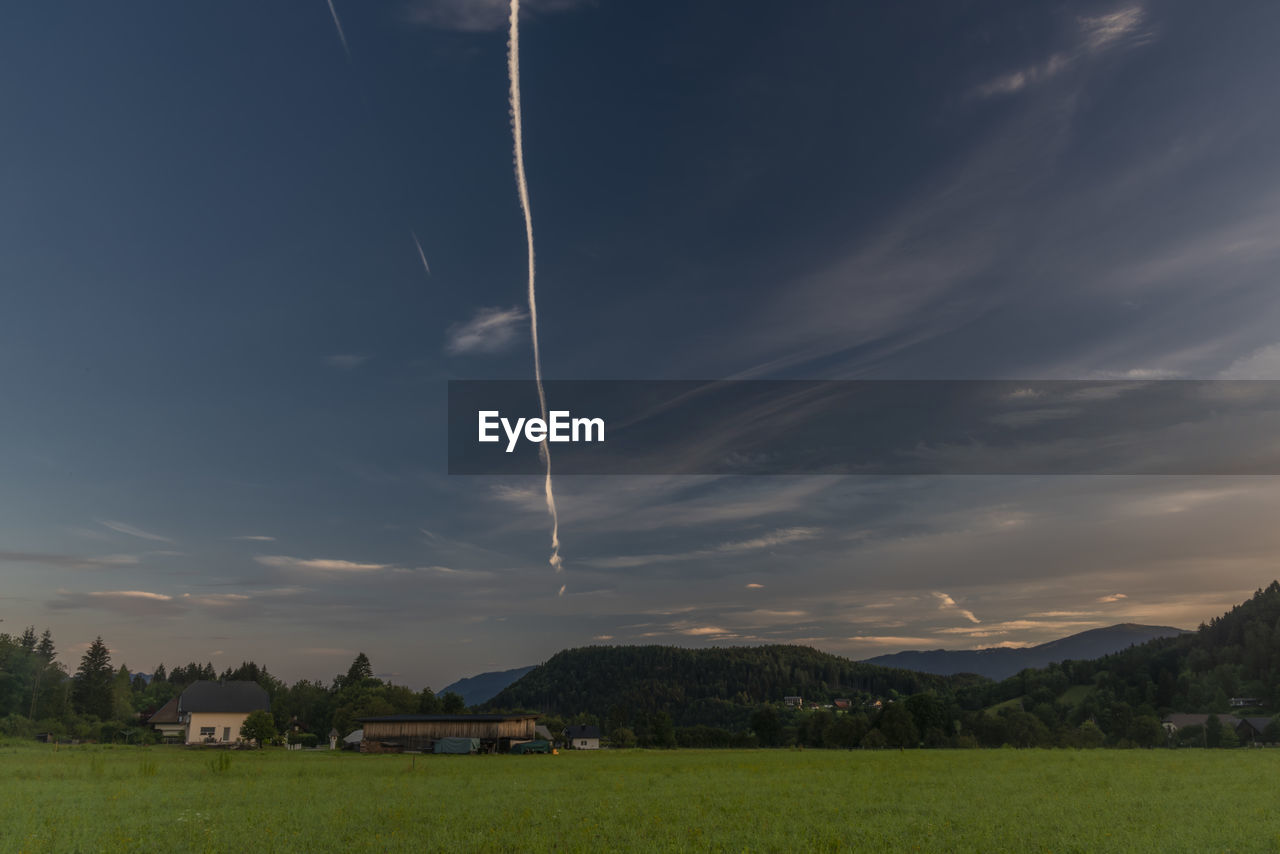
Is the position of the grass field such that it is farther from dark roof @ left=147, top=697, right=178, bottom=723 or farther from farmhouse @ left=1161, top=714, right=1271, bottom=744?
farmhouse @ left=1161, top=714, right=1271, bottom=744

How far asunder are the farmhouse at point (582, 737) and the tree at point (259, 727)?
61501 millimetres

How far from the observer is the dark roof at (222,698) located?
114 m

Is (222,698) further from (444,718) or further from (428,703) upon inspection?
(444,718)

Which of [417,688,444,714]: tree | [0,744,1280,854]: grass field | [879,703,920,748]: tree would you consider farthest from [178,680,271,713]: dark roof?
[879,703,920,748]: tree

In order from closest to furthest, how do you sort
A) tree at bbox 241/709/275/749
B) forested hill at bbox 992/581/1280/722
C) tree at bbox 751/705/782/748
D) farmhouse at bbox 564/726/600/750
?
tree at bbox 241/709/275/749, tree at bbox 751/705/782/748, farmhouse at bbox 564/726/600/750, forested hill at bbox 992/581/1280/722

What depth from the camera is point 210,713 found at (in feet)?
369

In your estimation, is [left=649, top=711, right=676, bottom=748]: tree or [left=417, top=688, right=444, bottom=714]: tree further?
[left=649, top=711, right=676, bottom=748]: tree

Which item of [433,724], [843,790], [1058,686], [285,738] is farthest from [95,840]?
[1058,686]

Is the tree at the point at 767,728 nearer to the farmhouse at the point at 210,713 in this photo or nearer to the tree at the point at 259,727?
the tree at the point at 259,727

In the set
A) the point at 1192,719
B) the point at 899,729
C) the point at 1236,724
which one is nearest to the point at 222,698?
the point at 899,729

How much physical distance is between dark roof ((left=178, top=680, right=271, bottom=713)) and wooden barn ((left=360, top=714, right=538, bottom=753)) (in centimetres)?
3393

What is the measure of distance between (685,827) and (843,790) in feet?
51.1

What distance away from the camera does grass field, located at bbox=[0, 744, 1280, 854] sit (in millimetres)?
22688

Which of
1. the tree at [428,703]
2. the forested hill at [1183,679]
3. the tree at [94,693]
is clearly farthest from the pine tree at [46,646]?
the forested hill at [1183,679]
